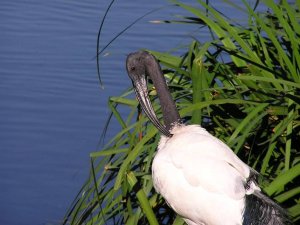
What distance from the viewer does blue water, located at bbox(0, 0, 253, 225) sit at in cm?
516

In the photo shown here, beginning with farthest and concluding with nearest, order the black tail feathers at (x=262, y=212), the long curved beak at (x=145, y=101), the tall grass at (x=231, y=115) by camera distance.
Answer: the long curved beak at (x=145, y=101), the tall grass at (x=231, y=115), the black tail feathers at (x=262, y=212)

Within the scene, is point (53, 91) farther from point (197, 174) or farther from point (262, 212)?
point (262, 212)

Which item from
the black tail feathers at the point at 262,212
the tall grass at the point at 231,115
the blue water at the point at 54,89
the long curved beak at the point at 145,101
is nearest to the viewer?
the black tail feathers at the point at 262,212

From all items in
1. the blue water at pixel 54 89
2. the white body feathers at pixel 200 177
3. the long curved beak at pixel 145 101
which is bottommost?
the blue water at pixel 54 89

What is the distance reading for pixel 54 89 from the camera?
Answer: 6.34 metres

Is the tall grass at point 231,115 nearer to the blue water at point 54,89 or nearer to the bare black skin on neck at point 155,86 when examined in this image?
the bare black skin on neck at point 155,86

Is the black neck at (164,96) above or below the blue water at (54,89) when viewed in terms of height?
above

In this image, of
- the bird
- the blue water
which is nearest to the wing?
the bird

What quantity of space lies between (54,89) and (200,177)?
10.3 feet

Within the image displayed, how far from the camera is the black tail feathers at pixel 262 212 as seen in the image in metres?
3.01

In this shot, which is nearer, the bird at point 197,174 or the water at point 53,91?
the bird at point 197,174

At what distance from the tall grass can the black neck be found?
5cm

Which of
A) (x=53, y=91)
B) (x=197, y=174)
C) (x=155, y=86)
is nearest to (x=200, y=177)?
(x=197, y=174)

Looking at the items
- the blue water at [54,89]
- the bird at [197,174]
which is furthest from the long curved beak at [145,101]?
the blue water at [54,89]
